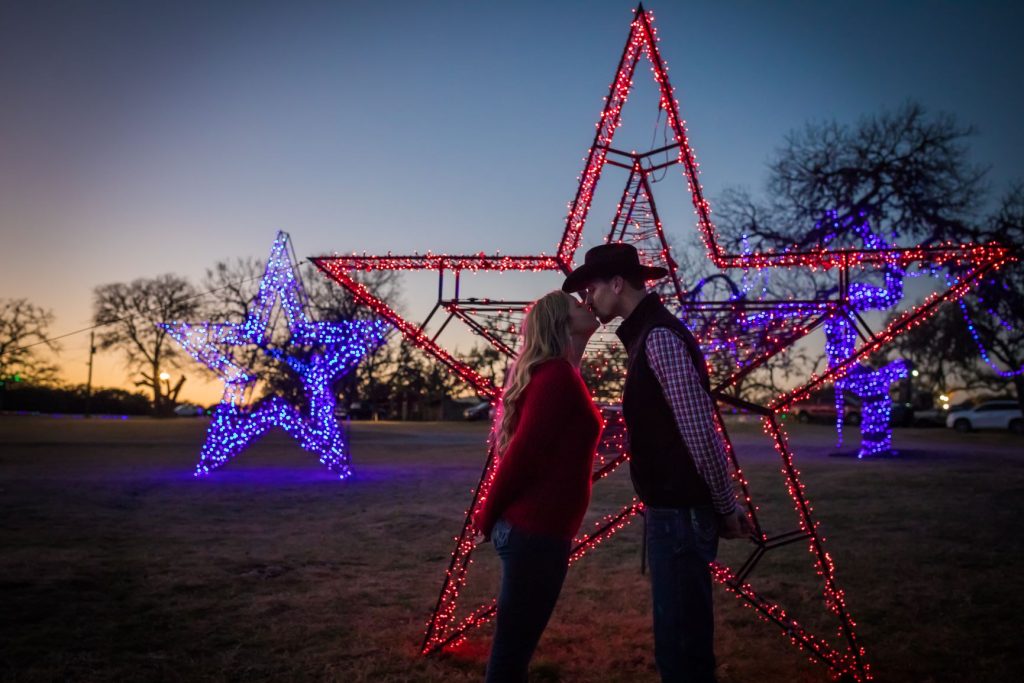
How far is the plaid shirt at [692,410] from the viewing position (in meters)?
2.63

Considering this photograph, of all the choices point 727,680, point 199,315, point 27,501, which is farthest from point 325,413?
point 199,315

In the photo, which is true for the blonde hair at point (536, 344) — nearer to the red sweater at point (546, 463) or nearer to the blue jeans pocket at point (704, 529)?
the red sweater at point (546, 463)

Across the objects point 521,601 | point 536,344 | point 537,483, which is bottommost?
point 521,601

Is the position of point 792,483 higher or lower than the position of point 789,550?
higher

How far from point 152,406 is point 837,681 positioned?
63.6m

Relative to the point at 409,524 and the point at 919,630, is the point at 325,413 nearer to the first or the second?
the point at 409,524

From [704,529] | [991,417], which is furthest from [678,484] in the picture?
[991,417]

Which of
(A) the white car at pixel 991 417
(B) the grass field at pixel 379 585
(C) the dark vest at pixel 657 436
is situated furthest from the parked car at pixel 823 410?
(C) the dark vest at pixel 657 436

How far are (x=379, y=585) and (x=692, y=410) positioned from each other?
4262mm

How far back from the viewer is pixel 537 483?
110 inches

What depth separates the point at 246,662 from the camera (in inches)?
170

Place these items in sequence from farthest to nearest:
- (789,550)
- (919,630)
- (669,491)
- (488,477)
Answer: (789,550)
(919,630)
(488,477)
(669,491)

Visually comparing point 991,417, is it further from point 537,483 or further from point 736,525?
point 537,483

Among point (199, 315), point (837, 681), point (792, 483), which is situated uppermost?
point (199, 315)
